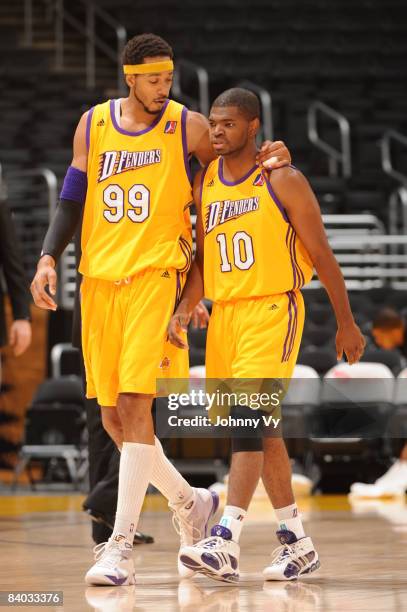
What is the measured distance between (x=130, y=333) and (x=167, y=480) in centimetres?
77

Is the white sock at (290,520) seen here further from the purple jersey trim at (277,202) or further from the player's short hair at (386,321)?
the player's short hair at (386,321)

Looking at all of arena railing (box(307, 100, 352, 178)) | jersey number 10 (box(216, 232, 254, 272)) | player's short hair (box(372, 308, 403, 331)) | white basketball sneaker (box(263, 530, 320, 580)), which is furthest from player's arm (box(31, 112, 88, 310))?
arena railing (box(307, 100, 352, 178))

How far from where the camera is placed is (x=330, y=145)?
59.5ft

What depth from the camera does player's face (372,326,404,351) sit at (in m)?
10.9

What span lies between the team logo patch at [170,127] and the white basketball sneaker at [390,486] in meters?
5.60

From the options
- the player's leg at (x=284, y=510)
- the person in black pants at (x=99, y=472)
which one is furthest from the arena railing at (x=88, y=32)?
the player's leg at (x=284, y=510)

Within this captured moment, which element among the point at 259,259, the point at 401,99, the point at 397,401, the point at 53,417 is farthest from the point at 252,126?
the point at 401,99

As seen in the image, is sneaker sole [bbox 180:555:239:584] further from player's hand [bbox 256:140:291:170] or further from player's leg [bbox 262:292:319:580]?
player's hand [bbox 256:140:291:170]

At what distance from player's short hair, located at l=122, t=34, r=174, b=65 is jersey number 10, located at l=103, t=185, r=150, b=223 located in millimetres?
506

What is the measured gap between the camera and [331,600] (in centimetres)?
426

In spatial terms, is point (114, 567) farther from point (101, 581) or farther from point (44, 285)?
point (44, 285)

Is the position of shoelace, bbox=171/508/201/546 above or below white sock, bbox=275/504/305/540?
below

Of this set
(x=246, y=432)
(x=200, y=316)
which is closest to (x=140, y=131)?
(x=200, y=316)

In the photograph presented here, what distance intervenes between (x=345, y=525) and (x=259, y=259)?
10.4 ft
